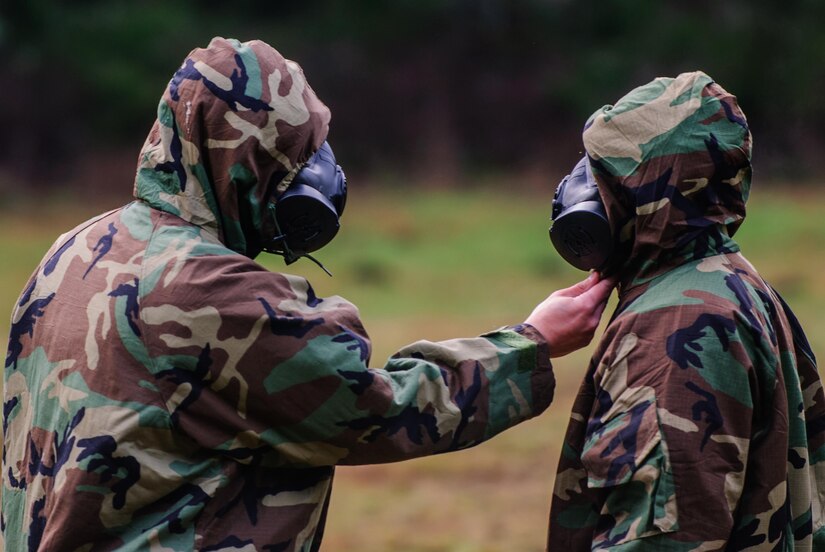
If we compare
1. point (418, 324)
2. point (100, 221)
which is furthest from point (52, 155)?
point (100, 221)

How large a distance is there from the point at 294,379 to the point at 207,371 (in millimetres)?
217

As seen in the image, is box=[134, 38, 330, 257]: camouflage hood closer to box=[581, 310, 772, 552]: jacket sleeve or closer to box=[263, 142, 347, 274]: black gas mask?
box=[263, 142, 347, 274]: black gas mask

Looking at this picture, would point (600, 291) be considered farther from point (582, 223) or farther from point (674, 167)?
point (674, 167)

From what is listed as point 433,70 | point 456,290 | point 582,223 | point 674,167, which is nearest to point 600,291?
point 582,223

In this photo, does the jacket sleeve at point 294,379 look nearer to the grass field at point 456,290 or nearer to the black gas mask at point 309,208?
the black gas mask at point 309,208

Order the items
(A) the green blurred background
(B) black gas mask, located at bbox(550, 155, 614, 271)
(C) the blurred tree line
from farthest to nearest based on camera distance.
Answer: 1. (C) the blurred tree line
2. (A) the green blurred background
3. (B) black gas mask, located at bbox(550, 155, 614, 271)

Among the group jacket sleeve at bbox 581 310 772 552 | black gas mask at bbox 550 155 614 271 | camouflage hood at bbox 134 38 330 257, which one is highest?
camouflage hood at bbox 134 38 330 257

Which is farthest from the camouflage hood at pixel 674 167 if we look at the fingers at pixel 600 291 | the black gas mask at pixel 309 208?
the black gas mask at pixel 309 208

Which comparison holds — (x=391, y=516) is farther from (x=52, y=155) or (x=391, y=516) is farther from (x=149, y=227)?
(x=52, y=155)

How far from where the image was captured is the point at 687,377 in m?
3.27

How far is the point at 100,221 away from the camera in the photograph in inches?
→ 140

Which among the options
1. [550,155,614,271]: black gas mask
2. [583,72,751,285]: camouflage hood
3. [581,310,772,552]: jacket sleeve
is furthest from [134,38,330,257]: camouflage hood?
[581,310,772,552]: jacket sleeve

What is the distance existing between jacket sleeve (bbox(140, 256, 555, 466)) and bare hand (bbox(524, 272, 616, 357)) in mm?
199

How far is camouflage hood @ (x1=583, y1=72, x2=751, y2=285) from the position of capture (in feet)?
11.2
